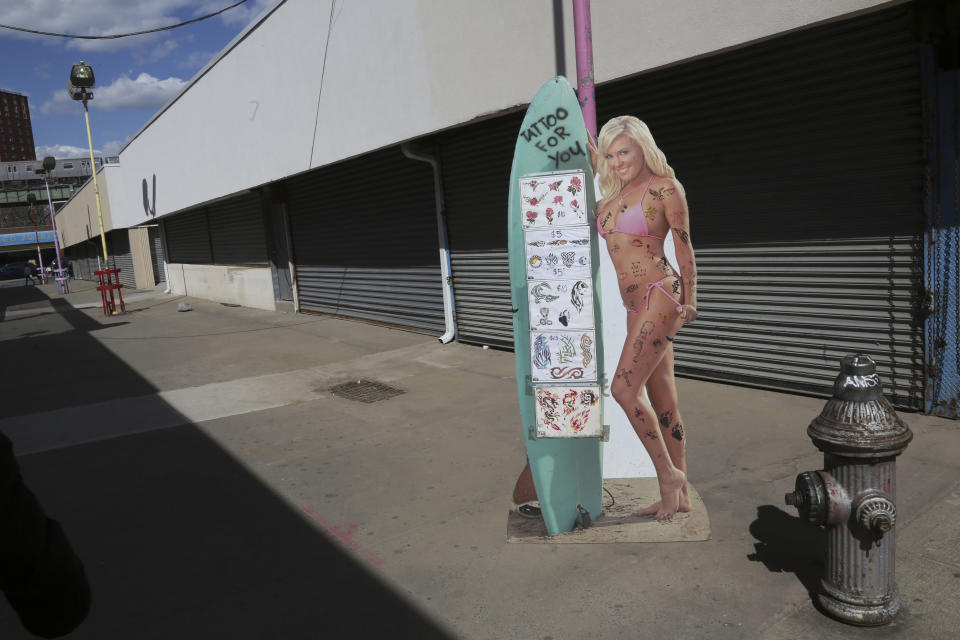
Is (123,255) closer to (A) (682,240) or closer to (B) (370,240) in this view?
(B) (370,240)

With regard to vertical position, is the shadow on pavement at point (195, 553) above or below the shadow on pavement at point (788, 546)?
above

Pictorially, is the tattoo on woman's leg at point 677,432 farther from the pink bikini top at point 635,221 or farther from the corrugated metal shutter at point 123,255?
the corrugated metal shutter at point 123,255

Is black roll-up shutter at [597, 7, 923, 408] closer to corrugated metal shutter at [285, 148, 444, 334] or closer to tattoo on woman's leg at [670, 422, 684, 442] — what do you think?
tattoo on woman's leg at [670, 422, 684, 442]

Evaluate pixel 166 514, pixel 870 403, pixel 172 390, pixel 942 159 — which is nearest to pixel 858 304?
pixel 942 159

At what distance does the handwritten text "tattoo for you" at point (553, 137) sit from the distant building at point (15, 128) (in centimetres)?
16768

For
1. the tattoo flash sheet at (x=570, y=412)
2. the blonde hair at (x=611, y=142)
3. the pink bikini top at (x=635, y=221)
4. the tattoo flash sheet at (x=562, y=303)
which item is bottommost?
the tattoo flash sheet at (x=570, y=412)

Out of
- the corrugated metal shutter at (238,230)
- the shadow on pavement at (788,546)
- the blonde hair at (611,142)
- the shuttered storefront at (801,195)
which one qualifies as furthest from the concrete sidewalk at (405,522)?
the corrugated metal shutter at (238,230)

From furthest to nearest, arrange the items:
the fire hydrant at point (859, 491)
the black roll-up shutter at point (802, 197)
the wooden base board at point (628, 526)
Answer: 1. the black roll-up shutter at point (802, 197)
2. the wooden base board at point (628, 526)
3. the fire hydrant at point (859, 491)

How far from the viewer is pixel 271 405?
761cm

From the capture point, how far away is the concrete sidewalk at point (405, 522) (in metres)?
3.28

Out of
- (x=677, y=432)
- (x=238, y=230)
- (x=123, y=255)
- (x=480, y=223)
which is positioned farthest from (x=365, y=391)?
(x=123, y=255)

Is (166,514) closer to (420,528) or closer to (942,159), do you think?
(420,528)

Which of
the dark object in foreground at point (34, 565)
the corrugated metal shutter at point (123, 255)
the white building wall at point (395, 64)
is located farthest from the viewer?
the corrugated metal shutter at point (123, 255)

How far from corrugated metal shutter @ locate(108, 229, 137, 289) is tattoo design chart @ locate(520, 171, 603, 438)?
108ft
